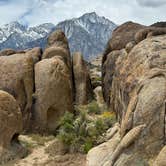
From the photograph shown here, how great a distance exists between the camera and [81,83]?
3319 cm

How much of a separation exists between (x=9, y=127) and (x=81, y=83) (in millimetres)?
12539

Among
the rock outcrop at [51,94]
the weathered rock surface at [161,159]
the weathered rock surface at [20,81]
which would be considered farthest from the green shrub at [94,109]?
the weathered rock surface at [161,159]

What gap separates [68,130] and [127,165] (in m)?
7.98

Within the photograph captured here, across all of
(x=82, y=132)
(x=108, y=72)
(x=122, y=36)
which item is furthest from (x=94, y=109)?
(x=82, y=132)

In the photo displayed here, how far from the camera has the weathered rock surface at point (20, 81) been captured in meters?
27.9

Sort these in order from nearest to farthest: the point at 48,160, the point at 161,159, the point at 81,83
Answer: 1. the point at 161,159
2. the point at 48,160
3. the point at 81,83

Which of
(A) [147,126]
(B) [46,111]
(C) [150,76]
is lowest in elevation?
(B) [46,111]

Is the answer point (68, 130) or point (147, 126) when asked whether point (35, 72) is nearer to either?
point (68, 130)

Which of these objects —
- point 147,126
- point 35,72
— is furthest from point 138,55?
point 35,72

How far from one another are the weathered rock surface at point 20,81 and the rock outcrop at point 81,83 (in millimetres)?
4778

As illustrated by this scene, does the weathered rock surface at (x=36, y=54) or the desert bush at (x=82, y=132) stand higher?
the weathered rock surface at (x=36, y=54)

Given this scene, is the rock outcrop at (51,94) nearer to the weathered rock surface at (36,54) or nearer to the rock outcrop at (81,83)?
the weathered rock surface at (36,54)

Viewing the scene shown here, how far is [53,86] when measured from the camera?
2748 cm

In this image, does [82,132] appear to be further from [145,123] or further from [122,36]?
[122,36]
